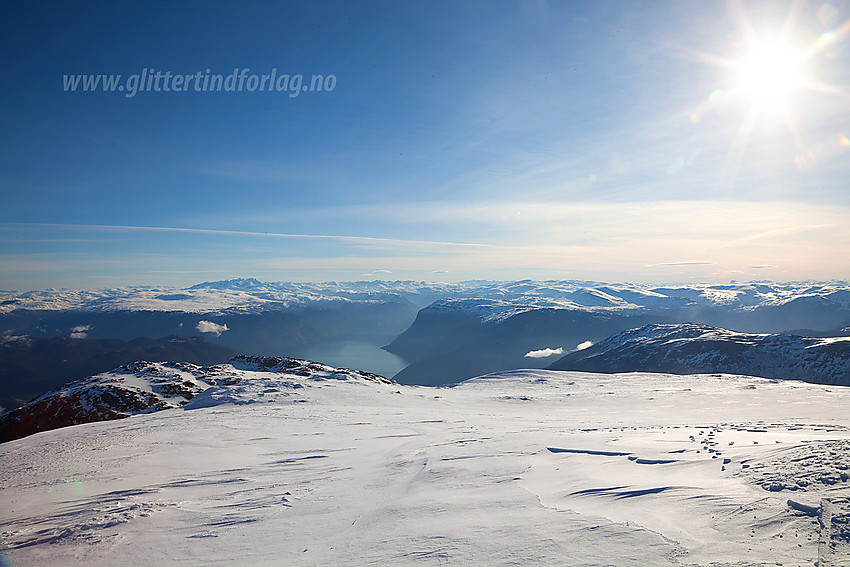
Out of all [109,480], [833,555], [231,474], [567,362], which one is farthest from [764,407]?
[567,362]

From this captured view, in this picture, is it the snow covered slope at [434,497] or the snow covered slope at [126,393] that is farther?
the snow covered slope at [126,393]

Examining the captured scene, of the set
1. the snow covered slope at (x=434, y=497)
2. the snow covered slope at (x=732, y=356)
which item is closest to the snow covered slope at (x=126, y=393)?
the snow covered slope at (x=434, y=497)

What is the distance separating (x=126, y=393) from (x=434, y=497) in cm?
5028

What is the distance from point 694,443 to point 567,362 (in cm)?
14713

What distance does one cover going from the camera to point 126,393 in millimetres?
43562

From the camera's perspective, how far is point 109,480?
11.8m

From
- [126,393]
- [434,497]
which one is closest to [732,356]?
[434,497]

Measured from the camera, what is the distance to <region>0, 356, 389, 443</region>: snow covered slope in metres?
41.0

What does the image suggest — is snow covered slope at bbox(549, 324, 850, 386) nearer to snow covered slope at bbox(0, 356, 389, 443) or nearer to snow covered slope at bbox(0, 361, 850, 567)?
snow covered slope at bbox(0, 361, 850, 567)

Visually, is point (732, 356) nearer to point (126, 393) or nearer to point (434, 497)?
point (434, 497)

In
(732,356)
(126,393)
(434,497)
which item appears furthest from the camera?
(732,356)

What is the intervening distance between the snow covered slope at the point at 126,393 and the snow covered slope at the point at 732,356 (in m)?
86.0

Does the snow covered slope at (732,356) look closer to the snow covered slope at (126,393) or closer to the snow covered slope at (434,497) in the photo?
the snow covered slope at (434,497)

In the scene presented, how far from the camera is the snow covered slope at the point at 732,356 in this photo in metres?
72.6
